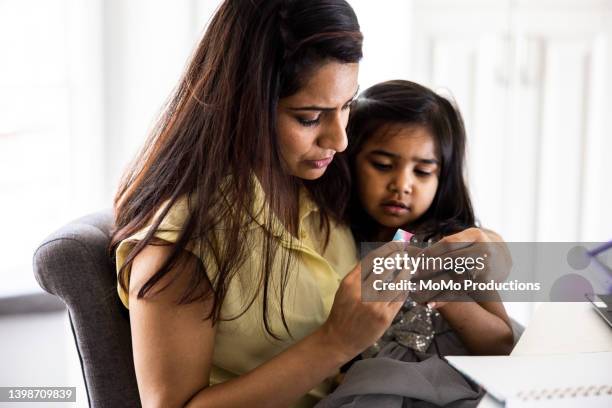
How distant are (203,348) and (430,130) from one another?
66 cm

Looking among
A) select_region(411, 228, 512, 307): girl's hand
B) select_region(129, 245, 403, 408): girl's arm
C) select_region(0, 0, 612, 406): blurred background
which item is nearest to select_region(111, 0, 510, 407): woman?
select_region(129, 245, 403, 408): girl's arm

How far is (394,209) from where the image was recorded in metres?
1.42

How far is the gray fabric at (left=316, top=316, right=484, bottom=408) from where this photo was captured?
1.01 meters

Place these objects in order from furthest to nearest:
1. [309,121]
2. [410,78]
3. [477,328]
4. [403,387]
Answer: [410,78]
[477,328]
[309,121]
[403,387]

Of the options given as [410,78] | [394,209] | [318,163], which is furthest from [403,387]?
[410,78]

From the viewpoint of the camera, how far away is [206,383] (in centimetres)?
107

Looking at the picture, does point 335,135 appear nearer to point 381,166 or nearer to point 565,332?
point 381,166

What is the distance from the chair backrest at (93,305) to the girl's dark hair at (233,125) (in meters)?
0.05

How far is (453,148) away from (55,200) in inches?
64.5

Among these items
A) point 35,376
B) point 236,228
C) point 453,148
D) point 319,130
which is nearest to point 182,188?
point 236,228

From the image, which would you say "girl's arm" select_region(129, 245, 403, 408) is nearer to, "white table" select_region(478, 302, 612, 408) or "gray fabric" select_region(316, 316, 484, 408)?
"gray fabric" select_region(316, 316, 484, 408)

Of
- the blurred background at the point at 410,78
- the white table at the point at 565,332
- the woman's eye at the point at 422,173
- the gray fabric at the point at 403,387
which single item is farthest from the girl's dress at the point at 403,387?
the blurred background at the point at 410,78

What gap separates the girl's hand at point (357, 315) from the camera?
3.31 ft

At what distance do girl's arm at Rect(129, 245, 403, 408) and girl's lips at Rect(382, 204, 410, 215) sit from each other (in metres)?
0.40
